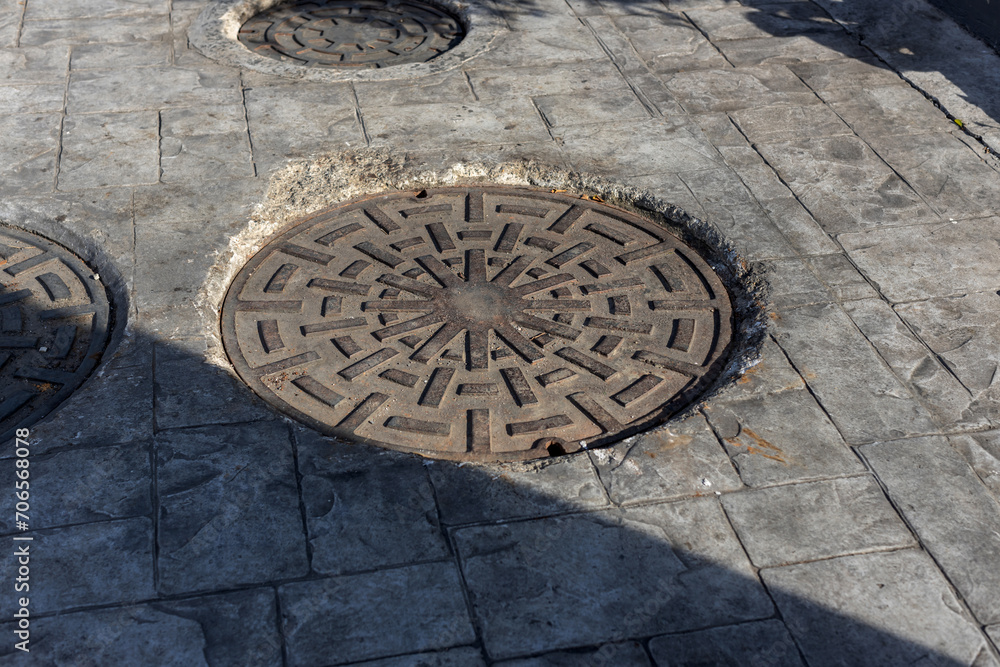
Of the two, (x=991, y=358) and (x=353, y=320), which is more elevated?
(x=991, y=358)

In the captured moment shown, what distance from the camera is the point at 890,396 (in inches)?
149

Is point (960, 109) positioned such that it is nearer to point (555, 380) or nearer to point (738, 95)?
point (738, 95)

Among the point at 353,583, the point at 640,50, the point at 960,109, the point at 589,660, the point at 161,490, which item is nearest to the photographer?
the point at 589,660

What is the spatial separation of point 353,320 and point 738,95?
325 centimetres

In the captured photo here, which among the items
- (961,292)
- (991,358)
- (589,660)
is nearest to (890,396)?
(991,358)

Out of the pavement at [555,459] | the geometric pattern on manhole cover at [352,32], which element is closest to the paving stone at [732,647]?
the pavement at [555,459]

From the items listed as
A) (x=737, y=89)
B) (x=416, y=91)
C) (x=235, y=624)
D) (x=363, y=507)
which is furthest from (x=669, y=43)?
(x=235, y=624)

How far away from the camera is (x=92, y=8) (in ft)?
22.3

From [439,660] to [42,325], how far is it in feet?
8.24

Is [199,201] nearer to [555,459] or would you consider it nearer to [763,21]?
[555,459]

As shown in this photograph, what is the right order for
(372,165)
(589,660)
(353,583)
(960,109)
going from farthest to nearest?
(960,109) < (372,165) < (353,583) < (589,660)

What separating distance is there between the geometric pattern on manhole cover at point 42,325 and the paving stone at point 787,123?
3.84 m

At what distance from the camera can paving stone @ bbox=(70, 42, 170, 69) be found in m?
6.07

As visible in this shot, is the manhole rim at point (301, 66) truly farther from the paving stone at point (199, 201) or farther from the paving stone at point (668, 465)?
the paving stone at point (668, 465)
